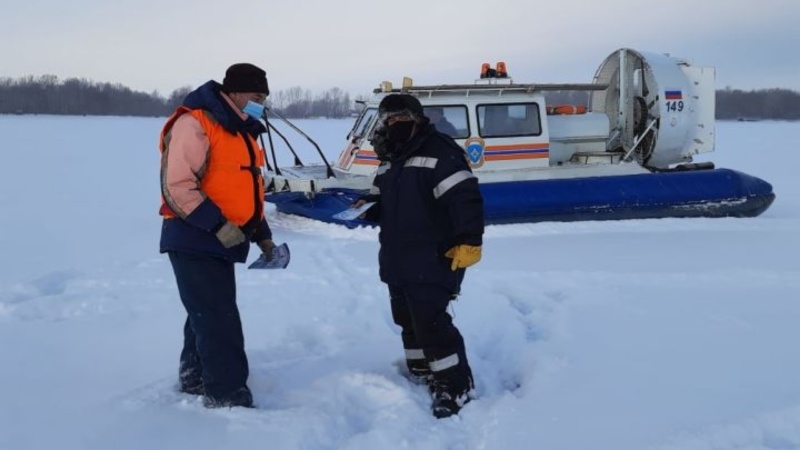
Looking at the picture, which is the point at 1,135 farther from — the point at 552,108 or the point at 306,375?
the point at 306,375

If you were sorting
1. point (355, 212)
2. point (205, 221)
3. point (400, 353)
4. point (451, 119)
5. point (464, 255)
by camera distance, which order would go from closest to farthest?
point (205, 221) → point (464, 255) → point (355, 212) → point (400, 353) → point (451, 119)

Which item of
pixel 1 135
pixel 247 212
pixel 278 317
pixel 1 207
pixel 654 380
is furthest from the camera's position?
pixel 1 135

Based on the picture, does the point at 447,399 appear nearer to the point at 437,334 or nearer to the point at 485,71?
the point at 437,334

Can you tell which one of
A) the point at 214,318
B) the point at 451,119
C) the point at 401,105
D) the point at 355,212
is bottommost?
the point at 214,318

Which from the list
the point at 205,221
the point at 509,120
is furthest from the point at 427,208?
the point at 509,120

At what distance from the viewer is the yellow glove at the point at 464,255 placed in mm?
3086

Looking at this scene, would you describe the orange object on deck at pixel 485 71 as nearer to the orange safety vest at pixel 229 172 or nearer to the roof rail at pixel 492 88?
the roof rail at pixel 492 88

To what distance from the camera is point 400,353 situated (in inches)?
153

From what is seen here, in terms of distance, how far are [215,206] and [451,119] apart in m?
5.88

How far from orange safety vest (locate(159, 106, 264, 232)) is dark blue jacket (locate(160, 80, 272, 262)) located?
0.03m

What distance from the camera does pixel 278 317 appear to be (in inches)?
177

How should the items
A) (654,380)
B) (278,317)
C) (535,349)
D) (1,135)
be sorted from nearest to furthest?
(654,380) < (535,349) < (278,317) < (1,135)

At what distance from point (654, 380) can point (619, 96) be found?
22.8 ft

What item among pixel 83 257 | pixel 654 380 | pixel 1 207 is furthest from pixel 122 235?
pixel 654 380
